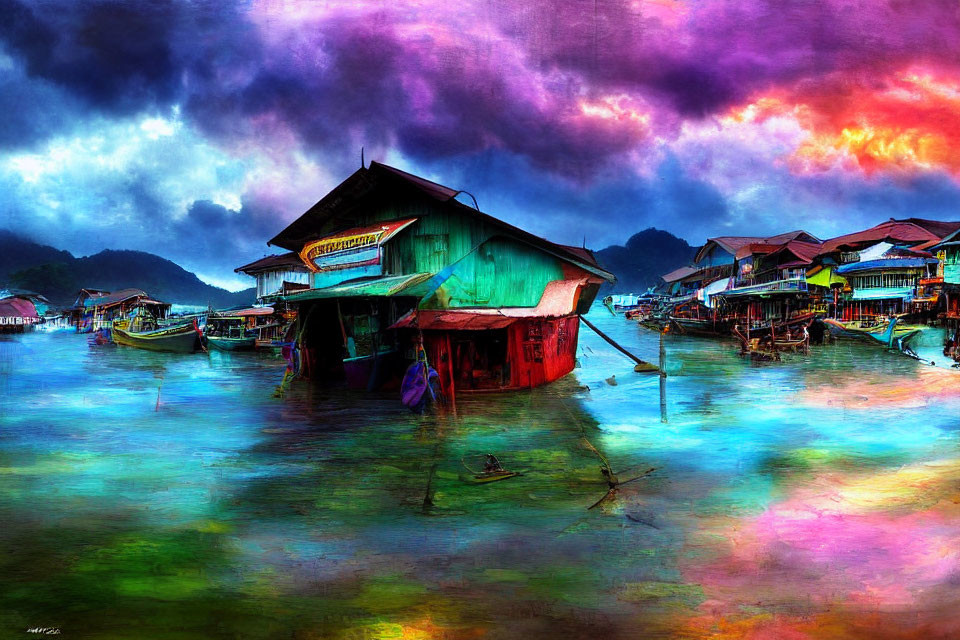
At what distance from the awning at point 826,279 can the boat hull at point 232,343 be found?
132 ft

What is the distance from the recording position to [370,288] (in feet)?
49.2

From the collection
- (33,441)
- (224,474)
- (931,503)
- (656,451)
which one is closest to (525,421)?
(656,451)

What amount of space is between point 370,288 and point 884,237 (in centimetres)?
4156

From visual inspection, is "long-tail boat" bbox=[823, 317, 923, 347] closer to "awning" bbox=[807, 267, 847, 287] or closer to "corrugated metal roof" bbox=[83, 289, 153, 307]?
"awning" bbox=[807, 267, 847, 287]

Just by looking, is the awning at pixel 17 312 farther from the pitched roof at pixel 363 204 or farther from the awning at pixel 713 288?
the awning at pixel 713 288

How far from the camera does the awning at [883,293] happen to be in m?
36.7

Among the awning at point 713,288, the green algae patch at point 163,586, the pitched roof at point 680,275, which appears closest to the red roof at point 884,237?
the awning at point 713,288

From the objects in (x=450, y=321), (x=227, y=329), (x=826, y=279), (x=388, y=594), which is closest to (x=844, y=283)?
(x=826, y=279)

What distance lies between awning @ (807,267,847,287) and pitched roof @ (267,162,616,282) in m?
29.2

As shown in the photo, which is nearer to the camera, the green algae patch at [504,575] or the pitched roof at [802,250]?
the green algae patch at [504,575]

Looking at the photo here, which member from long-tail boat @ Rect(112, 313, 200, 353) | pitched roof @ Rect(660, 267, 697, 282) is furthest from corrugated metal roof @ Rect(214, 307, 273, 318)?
pitched roof @ Rect(660, 267, 697, 282)

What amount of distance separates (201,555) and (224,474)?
3124 mm

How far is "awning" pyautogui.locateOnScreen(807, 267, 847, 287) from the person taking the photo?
39750 millimetres

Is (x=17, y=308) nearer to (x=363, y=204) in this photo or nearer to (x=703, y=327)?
(x=363, y=204)
